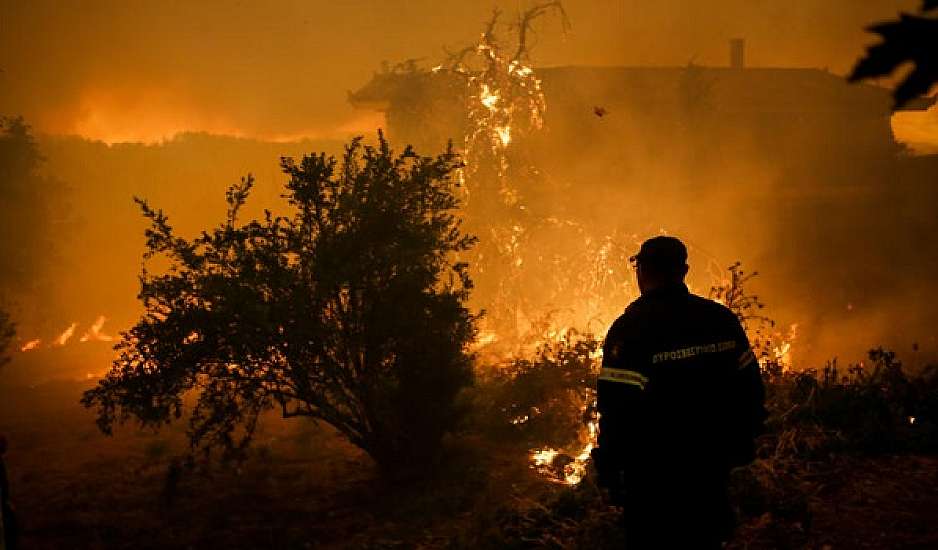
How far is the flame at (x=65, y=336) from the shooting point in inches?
993

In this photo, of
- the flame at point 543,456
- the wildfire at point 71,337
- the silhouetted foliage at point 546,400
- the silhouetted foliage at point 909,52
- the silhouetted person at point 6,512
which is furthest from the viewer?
the wildfire at point 71,337

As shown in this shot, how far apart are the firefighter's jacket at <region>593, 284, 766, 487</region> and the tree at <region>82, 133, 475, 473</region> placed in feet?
16.6

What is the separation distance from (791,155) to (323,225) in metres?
26.9

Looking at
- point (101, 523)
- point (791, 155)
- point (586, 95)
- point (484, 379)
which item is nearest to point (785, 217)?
point (791, 155)

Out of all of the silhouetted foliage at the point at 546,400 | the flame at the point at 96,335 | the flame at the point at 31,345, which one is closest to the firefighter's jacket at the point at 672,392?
the silhouetted foliage at the point at 546,400

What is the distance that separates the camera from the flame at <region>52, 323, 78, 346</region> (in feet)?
82.8

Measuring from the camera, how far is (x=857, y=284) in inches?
853

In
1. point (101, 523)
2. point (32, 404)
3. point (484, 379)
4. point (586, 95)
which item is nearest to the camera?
point (101, 523)

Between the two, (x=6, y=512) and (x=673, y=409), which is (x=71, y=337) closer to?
(x=6, y=512)

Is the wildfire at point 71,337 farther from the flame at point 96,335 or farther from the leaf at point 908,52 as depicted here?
the leaf at point 908,52

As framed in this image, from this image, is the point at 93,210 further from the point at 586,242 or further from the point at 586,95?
the point at 586,242

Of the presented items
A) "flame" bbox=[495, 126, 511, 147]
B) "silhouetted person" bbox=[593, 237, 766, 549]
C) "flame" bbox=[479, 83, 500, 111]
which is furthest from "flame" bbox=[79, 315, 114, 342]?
"silhouetted person" bbox=[593, 237, 766, 549]

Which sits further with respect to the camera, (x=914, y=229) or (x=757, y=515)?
(x=914, y=229)

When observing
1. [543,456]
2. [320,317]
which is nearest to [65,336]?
[320,317]
